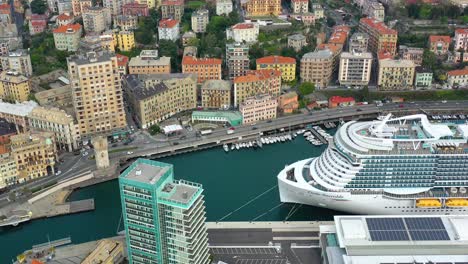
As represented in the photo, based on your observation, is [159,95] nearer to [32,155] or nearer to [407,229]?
[32,155]

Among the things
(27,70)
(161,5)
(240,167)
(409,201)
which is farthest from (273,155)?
(161,5)

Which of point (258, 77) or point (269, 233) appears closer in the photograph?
point (269, 233)

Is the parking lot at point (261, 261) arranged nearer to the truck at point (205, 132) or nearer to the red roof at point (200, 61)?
the truck at point (205, 132)

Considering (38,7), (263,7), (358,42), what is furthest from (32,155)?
(38,7)

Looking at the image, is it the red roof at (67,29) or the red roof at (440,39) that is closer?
the red roof at (440,39)

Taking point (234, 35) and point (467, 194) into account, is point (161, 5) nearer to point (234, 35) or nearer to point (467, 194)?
point (234, 35)

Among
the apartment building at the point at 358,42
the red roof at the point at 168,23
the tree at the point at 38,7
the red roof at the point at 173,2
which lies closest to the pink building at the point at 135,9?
the red roof at the point at 173,2

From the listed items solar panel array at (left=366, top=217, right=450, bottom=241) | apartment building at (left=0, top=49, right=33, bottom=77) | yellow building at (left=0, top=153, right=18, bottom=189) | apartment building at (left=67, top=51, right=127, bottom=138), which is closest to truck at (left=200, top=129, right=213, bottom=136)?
apartment building at (left=67, top=51, right=127, bottom=138)
